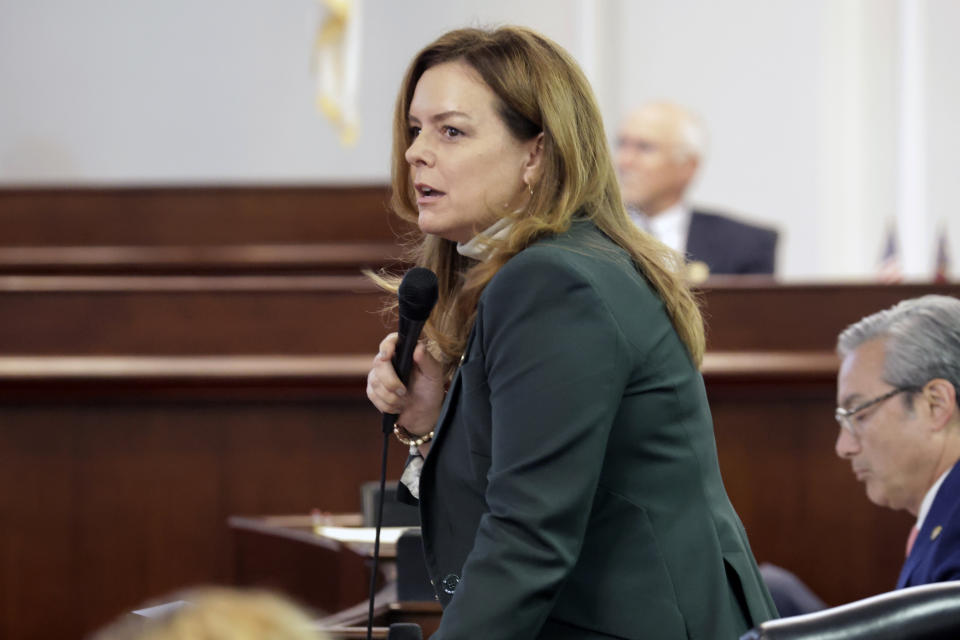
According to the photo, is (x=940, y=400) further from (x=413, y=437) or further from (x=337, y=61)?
(x=337, y=61)

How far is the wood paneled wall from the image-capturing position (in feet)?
11.6

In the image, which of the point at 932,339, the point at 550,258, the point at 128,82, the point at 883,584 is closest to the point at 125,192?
the point at 128,82

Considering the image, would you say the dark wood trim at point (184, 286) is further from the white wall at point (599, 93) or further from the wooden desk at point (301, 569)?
the white wall at point (599, 93)

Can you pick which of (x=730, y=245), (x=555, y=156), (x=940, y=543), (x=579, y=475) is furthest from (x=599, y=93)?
(x=579, y=475)

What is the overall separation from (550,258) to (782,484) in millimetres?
2211

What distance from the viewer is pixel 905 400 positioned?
8.26 feet

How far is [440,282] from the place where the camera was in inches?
80.3

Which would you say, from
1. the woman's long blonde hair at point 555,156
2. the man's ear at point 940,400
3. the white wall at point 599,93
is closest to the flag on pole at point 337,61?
the white wall at point 599,93

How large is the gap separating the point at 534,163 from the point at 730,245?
11.3 ft

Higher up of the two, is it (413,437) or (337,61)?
(337,61)

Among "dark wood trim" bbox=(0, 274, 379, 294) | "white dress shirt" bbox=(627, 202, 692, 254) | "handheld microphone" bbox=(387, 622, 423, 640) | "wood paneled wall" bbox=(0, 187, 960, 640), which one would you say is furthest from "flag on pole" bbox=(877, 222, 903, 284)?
"handheld microphone" bbox=(387, 622, 423, 640)

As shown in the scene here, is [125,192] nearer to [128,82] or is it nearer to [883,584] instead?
[128,82]

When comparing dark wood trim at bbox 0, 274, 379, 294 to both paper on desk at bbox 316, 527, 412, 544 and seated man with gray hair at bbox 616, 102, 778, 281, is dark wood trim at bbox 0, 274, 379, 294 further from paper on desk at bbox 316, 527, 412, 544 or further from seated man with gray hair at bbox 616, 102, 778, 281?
seated man with gray hair at bbox 616, 102, 778, 281

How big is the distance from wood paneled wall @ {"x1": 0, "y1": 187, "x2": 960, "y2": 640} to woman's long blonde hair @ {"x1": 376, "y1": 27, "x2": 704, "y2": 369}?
1.85 metres
